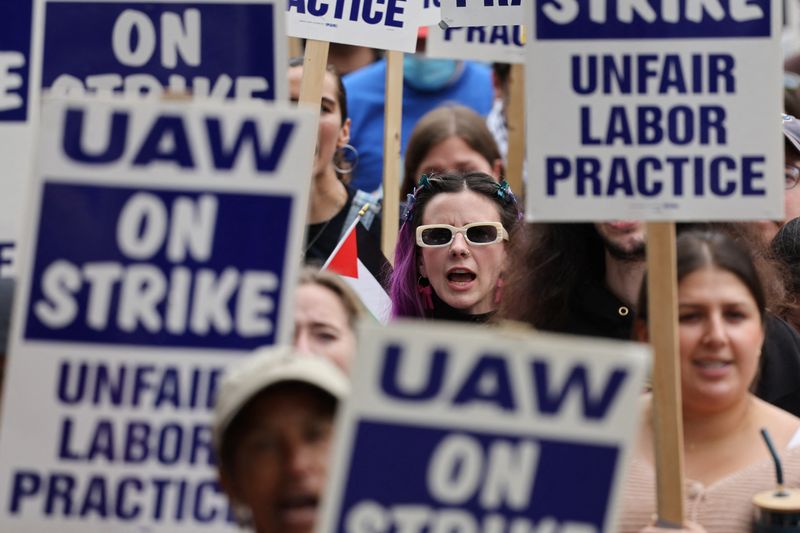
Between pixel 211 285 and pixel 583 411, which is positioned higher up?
pixel 211 285

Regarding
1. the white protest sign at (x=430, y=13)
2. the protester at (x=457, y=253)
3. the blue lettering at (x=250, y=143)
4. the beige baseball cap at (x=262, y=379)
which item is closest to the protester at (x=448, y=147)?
the white protest sign at (x=430, y=13)

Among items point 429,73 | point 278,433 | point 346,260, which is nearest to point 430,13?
point 346,260

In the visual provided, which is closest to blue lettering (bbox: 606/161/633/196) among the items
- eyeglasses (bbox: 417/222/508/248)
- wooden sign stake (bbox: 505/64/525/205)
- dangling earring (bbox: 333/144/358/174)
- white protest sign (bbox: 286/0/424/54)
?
eyeglasses (bbox: 417/222/508/248)

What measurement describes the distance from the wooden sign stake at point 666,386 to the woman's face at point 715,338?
17cm

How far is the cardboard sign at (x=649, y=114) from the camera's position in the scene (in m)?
4.06

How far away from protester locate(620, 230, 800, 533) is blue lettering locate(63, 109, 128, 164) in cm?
140

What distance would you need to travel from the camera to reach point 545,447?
2.77m

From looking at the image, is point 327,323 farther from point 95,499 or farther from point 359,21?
point 359,21

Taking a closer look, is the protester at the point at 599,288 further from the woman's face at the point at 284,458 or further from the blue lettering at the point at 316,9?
the woman's face at the point at 284,458

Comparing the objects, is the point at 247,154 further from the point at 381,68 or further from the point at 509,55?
the point at 381,68

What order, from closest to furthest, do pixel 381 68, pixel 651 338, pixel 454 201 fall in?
pixel 651 338, pixel 454 201, pixel 381 68

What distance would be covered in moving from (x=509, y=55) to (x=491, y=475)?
5.09 m

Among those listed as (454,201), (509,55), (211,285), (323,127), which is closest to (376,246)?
(323,127)

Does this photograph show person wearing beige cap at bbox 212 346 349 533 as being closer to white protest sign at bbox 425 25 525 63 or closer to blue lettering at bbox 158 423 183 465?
blue lettering at bbox 158 423 183 465
